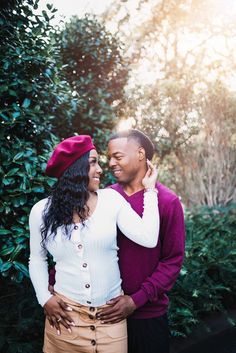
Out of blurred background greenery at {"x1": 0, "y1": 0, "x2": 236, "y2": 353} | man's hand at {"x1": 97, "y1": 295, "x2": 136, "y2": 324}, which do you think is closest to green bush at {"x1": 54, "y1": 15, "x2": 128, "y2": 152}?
blurred background greenery at {"x1": 0, "y1": 0, "x2": 236, "y2": 353}

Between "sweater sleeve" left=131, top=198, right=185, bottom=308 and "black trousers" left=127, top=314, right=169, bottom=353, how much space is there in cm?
24

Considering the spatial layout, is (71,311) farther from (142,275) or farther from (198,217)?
(198,217)

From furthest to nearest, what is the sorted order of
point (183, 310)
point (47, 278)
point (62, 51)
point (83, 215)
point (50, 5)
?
point (62, 51), point (183, 310), point (50, 5), point (47, 278), point (83, 215)

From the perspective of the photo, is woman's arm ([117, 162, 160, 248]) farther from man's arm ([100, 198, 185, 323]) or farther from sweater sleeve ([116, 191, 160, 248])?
man's arm ([100, 198, 185, 323])

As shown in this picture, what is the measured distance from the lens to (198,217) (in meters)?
8.38

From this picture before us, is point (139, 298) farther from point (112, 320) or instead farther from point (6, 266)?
point (6, 266)

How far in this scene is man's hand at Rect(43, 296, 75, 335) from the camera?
2135 millimetres

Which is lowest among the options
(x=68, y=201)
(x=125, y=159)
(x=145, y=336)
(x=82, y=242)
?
(x=145, y=336)

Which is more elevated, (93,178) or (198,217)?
(93,178)

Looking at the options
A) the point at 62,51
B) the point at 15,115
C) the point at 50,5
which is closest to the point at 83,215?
the point at 15,115

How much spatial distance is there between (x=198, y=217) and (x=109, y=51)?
13.6ft

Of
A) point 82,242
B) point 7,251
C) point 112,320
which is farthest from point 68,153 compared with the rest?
point 7,251

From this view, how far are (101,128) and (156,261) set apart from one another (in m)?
3.68

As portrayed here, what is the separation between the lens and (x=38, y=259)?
2.32m
